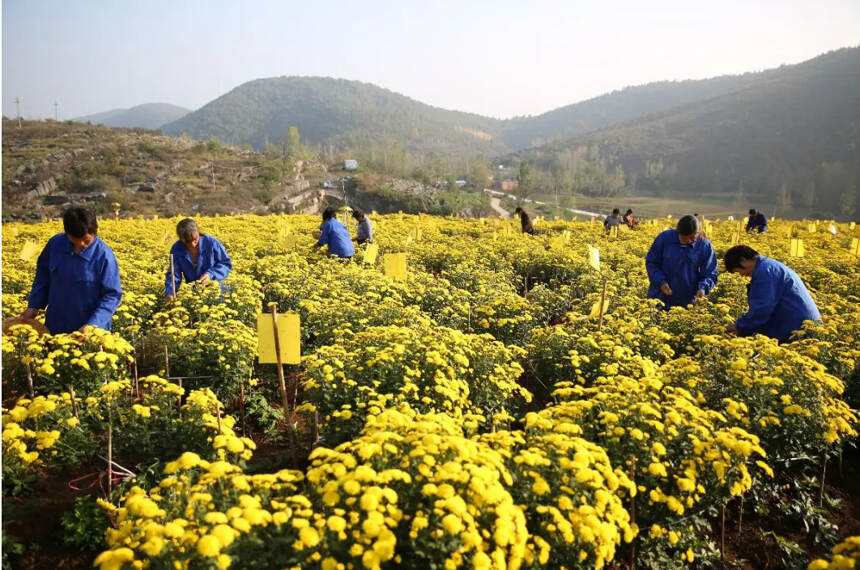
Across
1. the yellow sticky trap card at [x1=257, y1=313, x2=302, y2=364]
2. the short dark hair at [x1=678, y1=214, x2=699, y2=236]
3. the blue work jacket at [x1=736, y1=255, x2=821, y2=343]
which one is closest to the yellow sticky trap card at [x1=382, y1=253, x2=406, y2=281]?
the yellow sticky trap card at [x1=257, y1=313, x2=302, y2=364]

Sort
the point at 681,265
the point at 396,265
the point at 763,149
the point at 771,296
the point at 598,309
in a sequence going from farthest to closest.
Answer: the point at 763,149, the point at 396,265, the point at 681,265, the point at 598,309, the point at 771,296

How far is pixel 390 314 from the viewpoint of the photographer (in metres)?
6.50

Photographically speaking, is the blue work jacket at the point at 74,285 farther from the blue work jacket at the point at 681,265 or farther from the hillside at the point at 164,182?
the hillside at the point at 164,182

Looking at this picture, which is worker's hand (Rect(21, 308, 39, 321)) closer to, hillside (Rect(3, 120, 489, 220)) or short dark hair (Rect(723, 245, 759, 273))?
short dark hair (Rect(723, 245, 759, 273))

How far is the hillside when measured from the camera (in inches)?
1638

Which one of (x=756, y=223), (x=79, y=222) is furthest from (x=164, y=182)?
(x=79, y=222)

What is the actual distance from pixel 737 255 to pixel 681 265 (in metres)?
1.65

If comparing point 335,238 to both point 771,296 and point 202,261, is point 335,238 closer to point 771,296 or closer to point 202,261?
point 202,261

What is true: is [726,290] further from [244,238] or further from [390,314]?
[244,238]

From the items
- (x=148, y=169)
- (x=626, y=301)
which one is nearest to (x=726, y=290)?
(x=626, y=301)

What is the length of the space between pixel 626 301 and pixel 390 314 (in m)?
3.85

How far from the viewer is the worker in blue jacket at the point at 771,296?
18.1ft

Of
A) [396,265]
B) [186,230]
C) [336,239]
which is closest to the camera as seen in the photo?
[186,230]

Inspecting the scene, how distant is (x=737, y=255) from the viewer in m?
5.61
